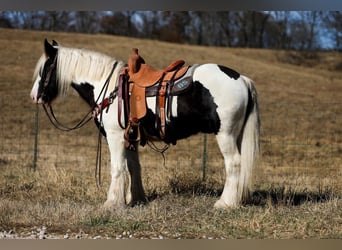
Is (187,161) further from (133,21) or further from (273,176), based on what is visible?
(133,21)

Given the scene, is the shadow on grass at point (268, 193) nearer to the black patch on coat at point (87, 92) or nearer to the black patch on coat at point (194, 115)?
the black patch on coat at point (194, 115)

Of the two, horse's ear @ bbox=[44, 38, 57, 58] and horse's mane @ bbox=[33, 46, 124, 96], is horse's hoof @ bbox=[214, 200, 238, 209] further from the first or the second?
horse's ear @ bbox=[44, 38, 57, 58]

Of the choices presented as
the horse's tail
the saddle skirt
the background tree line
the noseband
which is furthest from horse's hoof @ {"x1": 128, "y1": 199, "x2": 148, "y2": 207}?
the background tree line

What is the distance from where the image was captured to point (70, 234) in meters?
4.53

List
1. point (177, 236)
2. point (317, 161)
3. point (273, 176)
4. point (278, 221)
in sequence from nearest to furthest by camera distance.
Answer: point (177, 236)
point (278, 221)
point (273, 176)
point (317, 161)

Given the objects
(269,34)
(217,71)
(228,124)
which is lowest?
(228,124)

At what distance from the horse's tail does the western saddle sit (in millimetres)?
823

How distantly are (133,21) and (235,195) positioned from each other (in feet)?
84.1

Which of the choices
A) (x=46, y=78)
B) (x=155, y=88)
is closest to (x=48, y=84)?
(x=46, y=78)

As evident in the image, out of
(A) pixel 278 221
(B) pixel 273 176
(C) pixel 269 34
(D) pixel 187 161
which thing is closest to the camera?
(A) pixel 278 221

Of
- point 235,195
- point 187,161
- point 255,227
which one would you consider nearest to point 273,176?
point 187,161

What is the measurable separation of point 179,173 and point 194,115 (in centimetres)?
176

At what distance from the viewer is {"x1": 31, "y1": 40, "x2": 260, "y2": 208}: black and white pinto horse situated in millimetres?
5168

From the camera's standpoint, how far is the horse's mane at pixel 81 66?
569cm
